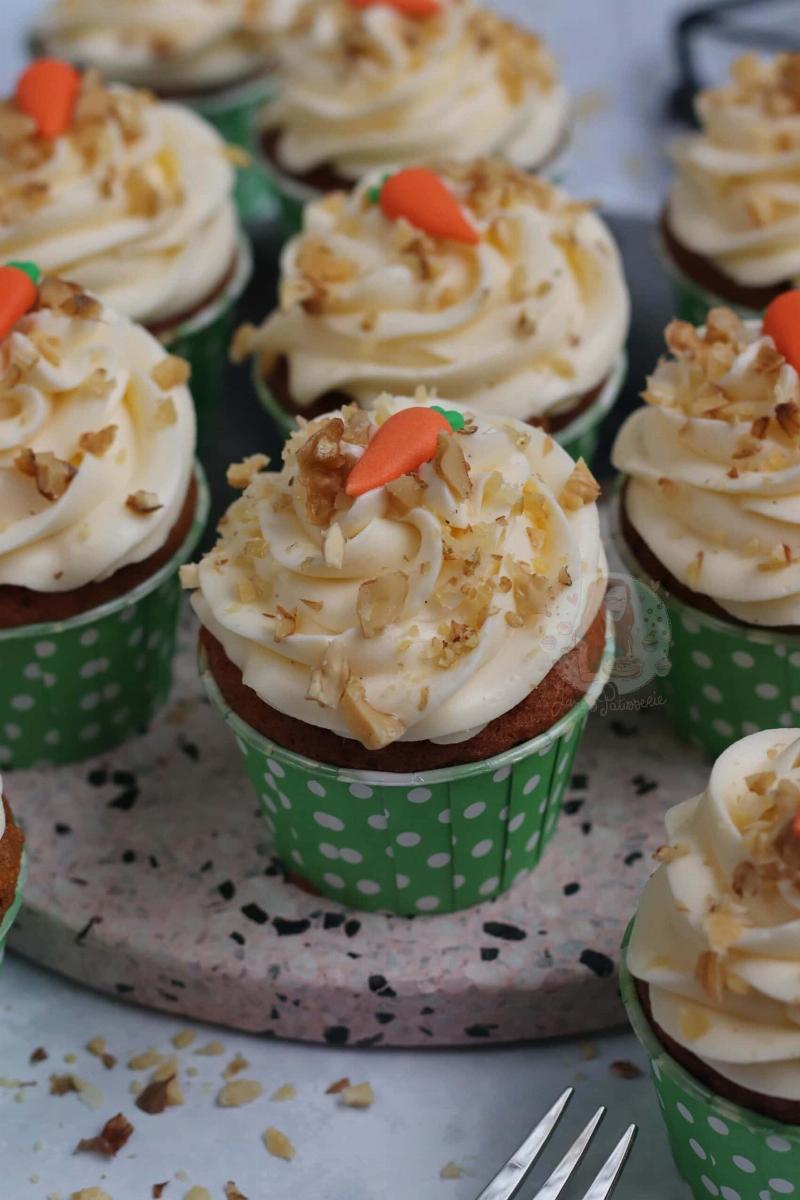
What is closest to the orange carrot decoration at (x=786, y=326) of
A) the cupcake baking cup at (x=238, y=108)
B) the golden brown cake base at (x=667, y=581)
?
the golden brown cake base at (x=667, y=581)

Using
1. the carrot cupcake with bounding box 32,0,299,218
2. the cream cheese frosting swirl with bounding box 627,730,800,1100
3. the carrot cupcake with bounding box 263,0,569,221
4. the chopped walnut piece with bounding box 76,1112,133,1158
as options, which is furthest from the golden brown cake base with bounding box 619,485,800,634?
the carrot cupcake with bounding box 32,0,299,218

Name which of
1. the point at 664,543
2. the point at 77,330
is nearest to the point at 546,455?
the point at 664,543

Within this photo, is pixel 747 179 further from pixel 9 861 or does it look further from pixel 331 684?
pixel 9 861

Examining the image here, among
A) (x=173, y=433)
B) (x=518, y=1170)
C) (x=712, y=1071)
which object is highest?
(x=173, y=433)

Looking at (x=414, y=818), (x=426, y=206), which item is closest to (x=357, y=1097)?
→ (x=414, y=818)

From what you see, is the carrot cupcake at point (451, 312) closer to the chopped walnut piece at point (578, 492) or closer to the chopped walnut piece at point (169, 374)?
the chopped walnut piece at point (169, 374)

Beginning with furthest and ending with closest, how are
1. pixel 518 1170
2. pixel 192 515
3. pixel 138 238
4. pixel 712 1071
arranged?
pixel 138 238, pixel 192 515, pixel 518 1170, pixel 712 1071

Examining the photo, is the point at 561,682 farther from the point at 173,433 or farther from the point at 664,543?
the point at 173,433

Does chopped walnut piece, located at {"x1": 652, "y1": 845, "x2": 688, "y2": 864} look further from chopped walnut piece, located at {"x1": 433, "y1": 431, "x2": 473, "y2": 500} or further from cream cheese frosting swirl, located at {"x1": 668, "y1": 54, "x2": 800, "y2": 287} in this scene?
cream cheese frosting swirl, located at {"x1": 668, "y1": 54, "x2": 800, "y2": 287}
